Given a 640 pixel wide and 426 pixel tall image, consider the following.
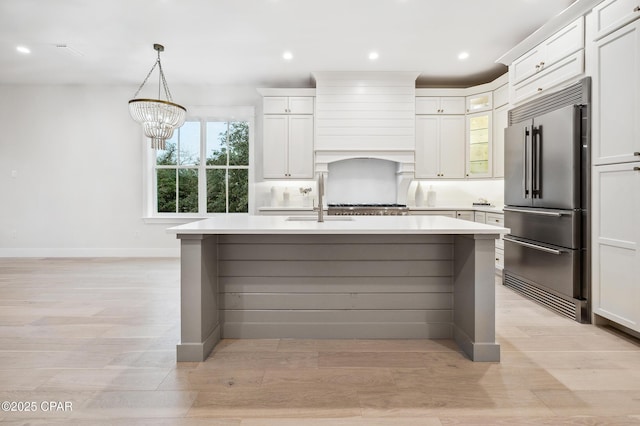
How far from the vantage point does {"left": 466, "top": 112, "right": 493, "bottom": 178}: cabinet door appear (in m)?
5.14

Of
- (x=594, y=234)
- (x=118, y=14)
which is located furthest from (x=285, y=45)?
(x=594, y=234)

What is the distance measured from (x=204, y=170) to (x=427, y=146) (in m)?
3.56

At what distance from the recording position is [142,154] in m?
6.04

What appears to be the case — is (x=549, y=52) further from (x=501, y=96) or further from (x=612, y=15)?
(x=501, y=96)

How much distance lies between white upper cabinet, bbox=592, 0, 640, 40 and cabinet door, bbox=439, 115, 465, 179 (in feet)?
8.53

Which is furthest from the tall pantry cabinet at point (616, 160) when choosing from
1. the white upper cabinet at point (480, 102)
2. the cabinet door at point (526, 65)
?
the white upper cabinet at point (480, 102)

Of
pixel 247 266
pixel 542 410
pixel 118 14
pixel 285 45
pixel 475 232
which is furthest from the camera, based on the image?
pixel 285 45

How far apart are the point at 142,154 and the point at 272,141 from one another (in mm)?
2253

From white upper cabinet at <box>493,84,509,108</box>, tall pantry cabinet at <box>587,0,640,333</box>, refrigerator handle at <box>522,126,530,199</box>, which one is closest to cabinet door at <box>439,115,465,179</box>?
white upper cabinet at <box>493,84,509,108</box>

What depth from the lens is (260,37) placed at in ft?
13.8

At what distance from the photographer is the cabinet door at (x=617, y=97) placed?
2484 mm

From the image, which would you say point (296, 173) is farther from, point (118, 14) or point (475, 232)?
point (475, 232)

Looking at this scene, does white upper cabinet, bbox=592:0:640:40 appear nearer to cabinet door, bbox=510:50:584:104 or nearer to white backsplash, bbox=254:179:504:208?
cabinet door, bbox=510:50:584:104

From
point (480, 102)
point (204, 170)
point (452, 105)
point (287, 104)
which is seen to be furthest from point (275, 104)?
point (480, 102)
